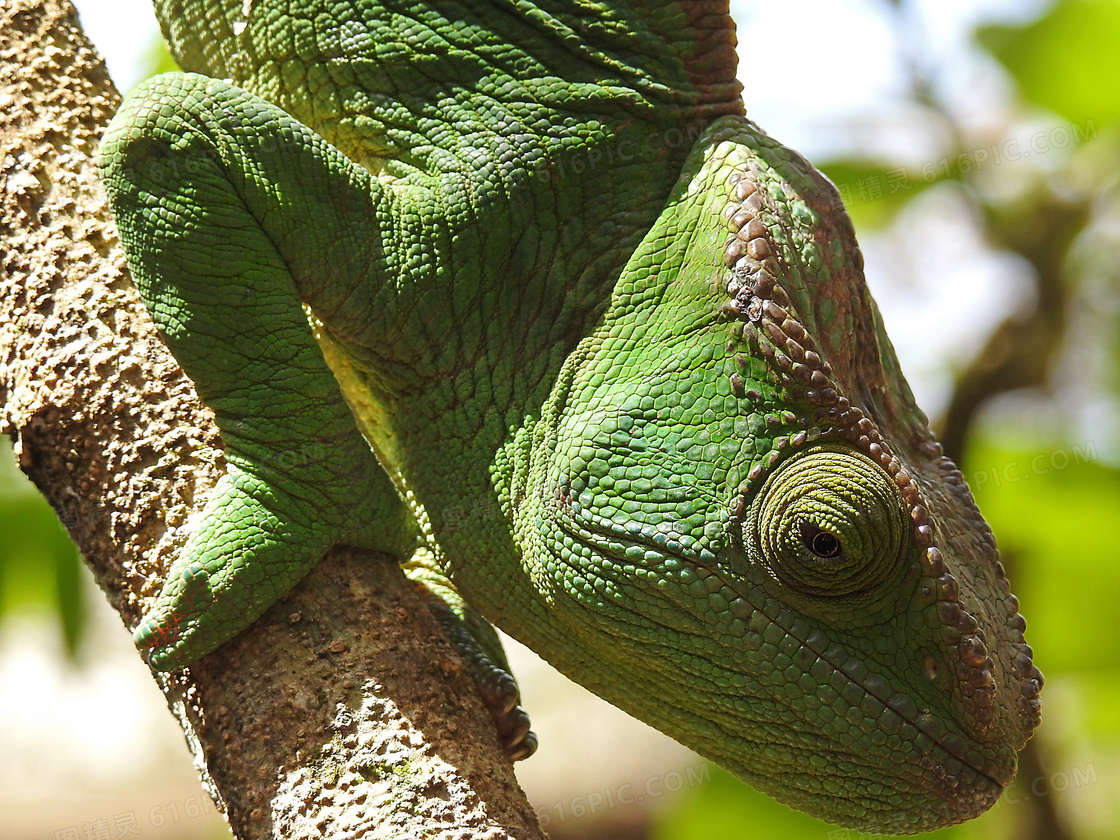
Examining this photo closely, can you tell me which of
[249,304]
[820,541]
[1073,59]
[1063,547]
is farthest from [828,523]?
[1073,59]

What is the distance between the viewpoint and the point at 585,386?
80.8 inches

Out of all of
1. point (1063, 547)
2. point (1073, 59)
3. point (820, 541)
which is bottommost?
point (820, 541)

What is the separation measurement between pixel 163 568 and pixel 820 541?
1093 millimetres

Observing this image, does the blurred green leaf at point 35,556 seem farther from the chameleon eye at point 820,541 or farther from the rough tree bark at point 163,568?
the chameleon eye at point 820,541

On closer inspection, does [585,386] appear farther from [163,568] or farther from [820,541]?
[163,568]

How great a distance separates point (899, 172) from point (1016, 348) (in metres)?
0.94

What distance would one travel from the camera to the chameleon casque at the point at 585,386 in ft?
6.14

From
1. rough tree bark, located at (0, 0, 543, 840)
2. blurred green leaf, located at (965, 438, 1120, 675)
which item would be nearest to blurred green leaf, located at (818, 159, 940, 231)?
blurred green leaf, located at (965, 438, 1120, 675)

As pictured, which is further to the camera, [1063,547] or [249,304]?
[1063,547]

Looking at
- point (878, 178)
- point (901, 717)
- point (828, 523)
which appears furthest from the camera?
point (878, 178)

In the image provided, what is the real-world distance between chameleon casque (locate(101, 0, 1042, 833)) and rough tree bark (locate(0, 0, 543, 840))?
0.06 m

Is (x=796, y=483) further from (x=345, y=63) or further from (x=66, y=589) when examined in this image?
(x=66, y=589)

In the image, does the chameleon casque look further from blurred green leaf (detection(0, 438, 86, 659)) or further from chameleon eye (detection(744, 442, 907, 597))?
blurred green leaf (detection(0, 438, 86, 659))

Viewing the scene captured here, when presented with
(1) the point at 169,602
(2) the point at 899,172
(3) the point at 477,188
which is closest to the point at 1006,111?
(2) the point at 899,172
